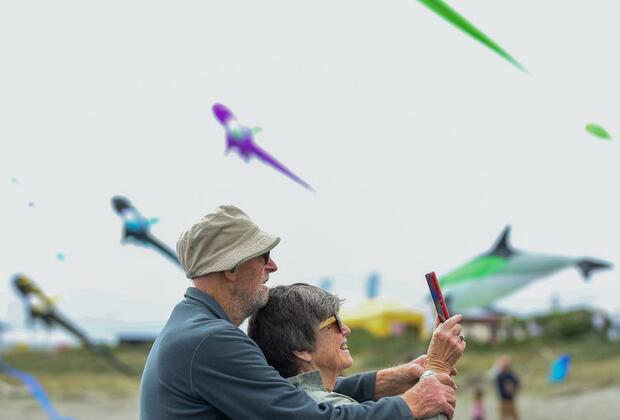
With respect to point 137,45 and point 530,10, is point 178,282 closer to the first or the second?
point 137,45

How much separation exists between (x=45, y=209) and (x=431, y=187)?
3.34 meters

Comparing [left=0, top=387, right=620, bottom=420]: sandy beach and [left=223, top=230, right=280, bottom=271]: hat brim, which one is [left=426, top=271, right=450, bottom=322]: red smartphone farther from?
[left=0, top=387, right=620, bottom=420]: sandy beach

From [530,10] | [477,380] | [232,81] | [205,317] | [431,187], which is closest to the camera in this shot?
[205,317]

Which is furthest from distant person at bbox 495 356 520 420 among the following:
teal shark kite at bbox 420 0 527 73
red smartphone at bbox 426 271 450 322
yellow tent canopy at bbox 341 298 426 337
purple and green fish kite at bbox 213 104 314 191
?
red smartphone at bbox 426 271 450 322

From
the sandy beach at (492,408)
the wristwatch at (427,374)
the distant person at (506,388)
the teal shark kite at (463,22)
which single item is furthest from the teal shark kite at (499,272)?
the wristwatch at (427,374)

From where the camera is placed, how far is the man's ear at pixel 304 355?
2.00m

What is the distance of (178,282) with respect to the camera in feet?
27.6

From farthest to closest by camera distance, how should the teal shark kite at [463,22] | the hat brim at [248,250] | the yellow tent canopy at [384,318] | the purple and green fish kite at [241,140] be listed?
1. the yellow tent canopy at [384,318]
2. the purple and green fish kite at [241,140]
3. the teal shark kite at [463,22]
4. the hat brim at [248,250]

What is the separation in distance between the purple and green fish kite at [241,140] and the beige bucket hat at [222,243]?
5734mm

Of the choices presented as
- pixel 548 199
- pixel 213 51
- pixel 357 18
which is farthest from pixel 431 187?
pixel 213 51

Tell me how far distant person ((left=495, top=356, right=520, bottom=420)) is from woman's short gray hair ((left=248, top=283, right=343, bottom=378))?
29.5ft

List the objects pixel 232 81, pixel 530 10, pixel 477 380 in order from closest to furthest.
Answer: pixel 530 10 < pixel 232 81 < pixel 477 380

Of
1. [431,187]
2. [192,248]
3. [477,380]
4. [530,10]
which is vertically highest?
[530,10]

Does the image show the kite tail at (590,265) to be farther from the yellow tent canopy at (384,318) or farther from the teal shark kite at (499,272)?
the yellow tent canopy at (384,318)
